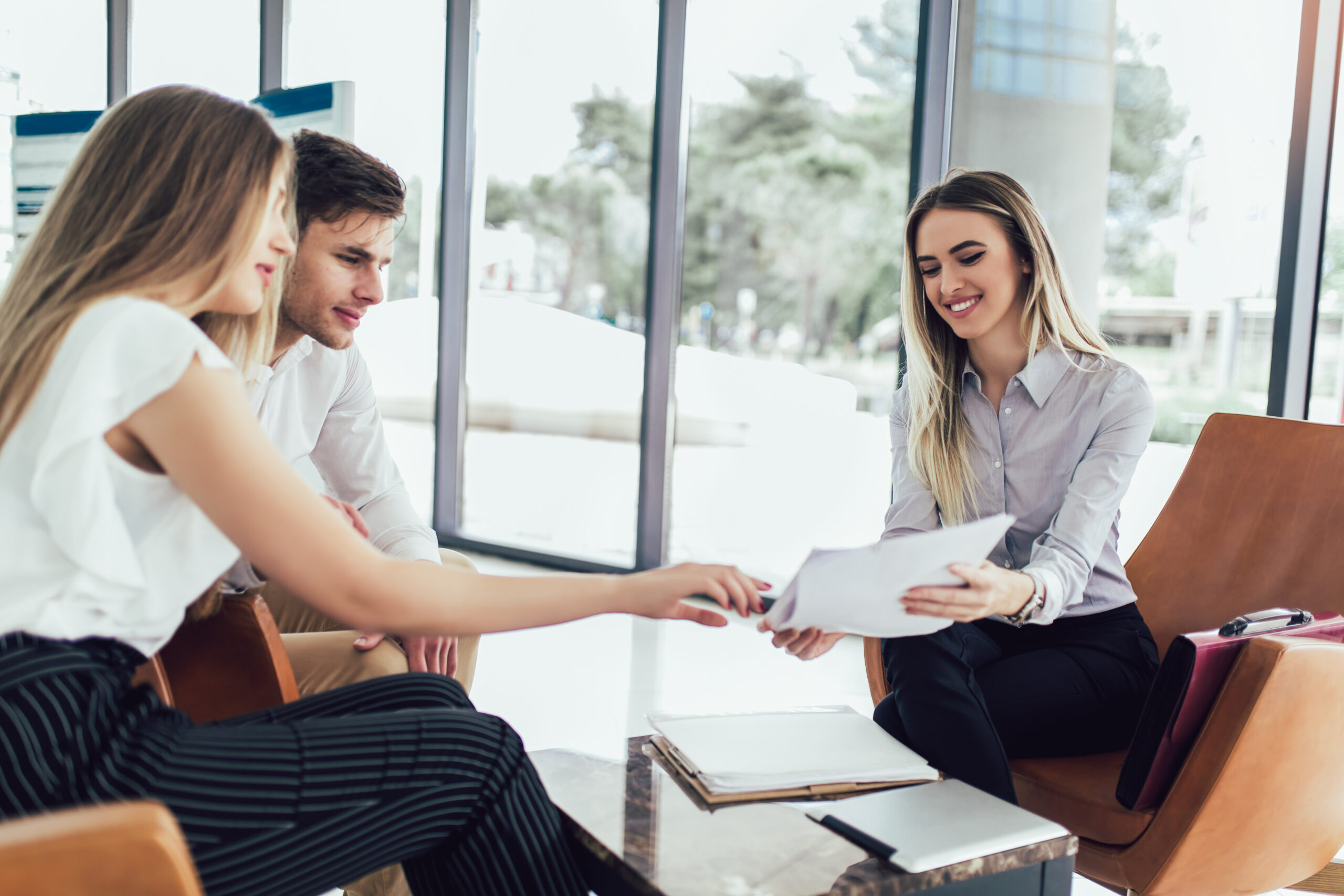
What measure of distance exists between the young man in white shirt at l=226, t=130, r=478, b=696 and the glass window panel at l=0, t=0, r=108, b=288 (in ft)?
14.6

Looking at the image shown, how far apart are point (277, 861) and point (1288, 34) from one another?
317cm

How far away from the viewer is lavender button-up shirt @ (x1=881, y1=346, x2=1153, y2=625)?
5.40ft

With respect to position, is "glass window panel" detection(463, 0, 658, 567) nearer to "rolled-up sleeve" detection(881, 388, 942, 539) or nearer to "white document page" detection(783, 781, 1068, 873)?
"rolled-up sleeve" detection(881, 388, 942, 539)

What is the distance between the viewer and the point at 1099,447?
1.71m

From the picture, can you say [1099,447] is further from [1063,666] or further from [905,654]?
[905,654]

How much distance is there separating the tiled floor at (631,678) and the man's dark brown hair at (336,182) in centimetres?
147

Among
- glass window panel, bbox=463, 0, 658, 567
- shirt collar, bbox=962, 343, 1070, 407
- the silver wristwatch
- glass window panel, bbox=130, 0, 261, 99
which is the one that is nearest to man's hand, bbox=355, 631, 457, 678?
the silver wristwatch

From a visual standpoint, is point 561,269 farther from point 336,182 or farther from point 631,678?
point 336,182

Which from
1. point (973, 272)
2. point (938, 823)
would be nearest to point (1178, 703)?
point (938, 823)

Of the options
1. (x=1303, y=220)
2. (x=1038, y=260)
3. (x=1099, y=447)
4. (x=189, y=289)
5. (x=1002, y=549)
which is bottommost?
(x=1002, y=549)

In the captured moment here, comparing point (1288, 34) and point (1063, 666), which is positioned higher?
point (1288, 34)

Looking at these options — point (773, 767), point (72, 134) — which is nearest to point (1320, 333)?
point (773, 767)

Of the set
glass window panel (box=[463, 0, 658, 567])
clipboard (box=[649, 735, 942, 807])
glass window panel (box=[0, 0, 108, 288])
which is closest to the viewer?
clipboard (box=[649, 735, 942, 807])

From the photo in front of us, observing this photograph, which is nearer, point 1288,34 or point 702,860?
point 702,860
